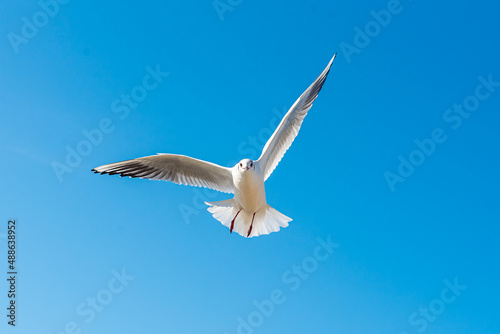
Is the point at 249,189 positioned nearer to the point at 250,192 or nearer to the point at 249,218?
the point at 250,192

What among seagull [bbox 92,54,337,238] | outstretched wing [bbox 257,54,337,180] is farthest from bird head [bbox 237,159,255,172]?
outstretched wing [bbox 257,54,337,180]

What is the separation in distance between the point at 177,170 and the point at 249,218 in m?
1.34

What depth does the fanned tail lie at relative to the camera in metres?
7.14

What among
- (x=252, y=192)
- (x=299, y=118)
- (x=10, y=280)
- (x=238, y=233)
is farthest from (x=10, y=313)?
(x=299, y=118)

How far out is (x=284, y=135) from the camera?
7.50 meters

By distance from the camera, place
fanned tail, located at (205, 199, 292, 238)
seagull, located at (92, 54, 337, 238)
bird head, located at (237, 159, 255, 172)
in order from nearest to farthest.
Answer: bird head, located at (237, 159, 255, 172)
seagull, located at (92, 54, 337, 238)
fanned tail, located at (205, 199, 292, 238)

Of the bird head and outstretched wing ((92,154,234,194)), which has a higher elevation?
outstretched wing ((92,154,234,194))

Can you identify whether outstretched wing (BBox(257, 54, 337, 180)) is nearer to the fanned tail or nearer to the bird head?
the bird head

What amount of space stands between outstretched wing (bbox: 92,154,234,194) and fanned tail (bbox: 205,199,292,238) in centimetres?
35

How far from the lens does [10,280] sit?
24.3 feet

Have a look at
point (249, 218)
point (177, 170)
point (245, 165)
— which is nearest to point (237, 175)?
point (245, 165)

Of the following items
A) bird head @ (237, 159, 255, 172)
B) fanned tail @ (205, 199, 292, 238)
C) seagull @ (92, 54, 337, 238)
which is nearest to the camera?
bird head @ (237, 159, 255, 172)

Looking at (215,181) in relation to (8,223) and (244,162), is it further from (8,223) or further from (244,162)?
(8,223)

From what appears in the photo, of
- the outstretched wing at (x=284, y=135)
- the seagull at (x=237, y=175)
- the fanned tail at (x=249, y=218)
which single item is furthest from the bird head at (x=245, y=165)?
the fanned tail at (x=249, y=218)
